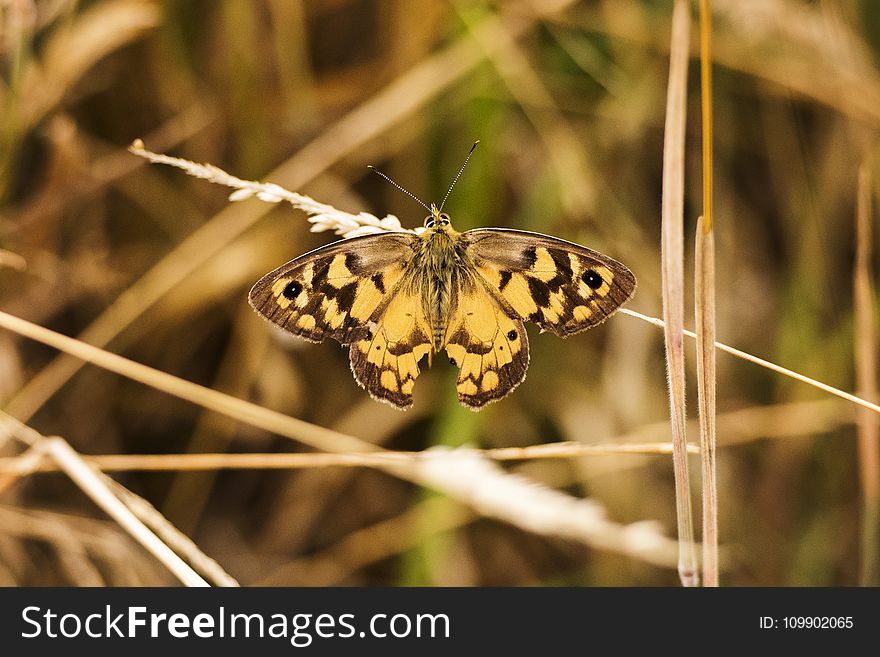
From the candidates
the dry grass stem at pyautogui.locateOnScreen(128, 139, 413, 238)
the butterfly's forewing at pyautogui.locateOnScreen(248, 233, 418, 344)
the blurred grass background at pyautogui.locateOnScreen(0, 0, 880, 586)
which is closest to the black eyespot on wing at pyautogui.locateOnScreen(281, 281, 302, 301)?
the butterfly's forewing at pyautogui.locateOnScreen(248, 233, 418, 344)

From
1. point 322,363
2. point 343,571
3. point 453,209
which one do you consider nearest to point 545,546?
point 343,571

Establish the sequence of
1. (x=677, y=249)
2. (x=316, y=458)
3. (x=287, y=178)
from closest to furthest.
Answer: (x=677, y=249) < (x=316, y=458) < (x=287, y=178)

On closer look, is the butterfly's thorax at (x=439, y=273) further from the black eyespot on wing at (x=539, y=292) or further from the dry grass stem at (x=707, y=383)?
the dry grass stem at (x=707, y=383)

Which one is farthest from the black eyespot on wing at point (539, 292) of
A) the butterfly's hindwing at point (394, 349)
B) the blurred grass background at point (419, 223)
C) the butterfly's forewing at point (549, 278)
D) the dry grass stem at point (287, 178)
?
the dry grass stem at point (287, 178)

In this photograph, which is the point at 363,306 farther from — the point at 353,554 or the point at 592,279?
the point at 353,554

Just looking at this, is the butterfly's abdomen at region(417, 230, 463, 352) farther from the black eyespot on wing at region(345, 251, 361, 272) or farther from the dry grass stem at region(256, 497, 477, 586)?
the dry grass stem at region(256, 497, 477, 586)

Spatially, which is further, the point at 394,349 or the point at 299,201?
the point at 394,349

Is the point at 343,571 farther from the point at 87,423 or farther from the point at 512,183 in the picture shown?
the point at 512,183

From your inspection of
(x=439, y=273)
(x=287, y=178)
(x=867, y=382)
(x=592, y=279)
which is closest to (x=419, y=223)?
(x=287, y=178)
